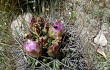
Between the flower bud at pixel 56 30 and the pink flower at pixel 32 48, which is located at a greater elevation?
the flower bud at pixel 56 30

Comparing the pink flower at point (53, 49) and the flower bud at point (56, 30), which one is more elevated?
the flower bud at point (56, 30)

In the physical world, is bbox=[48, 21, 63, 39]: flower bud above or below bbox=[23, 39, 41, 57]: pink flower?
above

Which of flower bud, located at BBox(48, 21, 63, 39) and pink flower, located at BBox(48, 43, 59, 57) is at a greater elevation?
flower bud, located at BBox(48, 21, 63, 39)

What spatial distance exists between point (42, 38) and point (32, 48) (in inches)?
2.8

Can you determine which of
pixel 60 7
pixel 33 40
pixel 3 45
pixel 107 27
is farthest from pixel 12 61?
pixel 107 27

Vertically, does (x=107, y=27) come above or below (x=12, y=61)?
above

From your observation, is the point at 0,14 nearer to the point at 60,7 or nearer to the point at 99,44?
the point at 60,7

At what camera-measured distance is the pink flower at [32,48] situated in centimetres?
128

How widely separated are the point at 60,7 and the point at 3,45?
506 millimetres

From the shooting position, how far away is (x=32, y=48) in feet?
4.19

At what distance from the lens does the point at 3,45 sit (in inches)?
69.3

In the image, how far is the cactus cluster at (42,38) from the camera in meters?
1.29

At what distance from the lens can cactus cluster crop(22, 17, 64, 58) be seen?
1287mm

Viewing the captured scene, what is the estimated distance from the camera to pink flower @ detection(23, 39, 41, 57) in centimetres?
128
